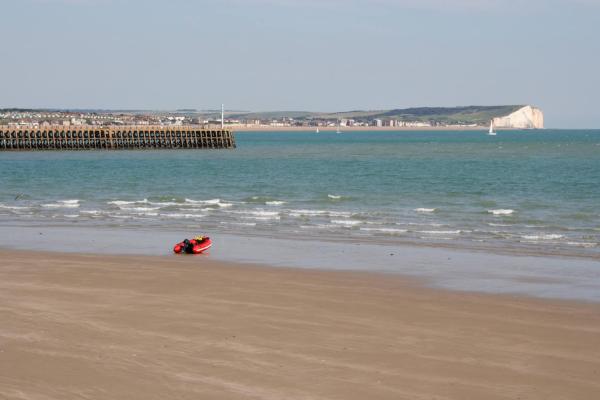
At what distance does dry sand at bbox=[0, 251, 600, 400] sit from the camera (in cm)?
873

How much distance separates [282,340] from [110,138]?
92505 mm

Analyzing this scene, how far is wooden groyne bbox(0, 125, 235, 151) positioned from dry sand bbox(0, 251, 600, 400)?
8417 centimetres

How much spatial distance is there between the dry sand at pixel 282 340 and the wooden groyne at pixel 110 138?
8417cm

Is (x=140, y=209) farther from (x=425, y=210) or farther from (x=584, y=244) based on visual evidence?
(x=584, y=244)

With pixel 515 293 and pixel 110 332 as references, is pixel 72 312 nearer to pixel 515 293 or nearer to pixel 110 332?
pixel 110 332

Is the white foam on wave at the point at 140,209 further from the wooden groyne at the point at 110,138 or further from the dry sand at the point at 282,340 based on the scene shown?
the wooden groyne at the point at 110,138

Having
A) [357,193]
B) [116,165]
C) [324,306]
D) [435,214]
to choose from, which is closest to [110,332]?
[324,306]

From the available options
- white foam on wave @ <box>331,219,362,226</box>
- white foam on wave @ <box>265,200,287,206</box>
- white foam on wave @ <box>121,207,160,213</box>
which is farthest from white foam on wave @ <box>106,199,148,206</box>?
white foam on wave @ <box>331,219,362,226</box>

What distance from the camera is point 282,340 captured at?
10555 millimetres

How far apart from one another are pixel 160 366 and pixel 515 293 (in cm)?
708

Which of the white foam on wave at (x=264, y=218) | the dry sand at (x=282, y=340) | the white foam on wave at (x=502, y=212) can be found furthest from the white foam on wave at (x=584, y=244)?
the white foam on wave at (x=264, y=218)

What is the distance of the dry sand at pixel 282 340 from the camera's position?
873 cm

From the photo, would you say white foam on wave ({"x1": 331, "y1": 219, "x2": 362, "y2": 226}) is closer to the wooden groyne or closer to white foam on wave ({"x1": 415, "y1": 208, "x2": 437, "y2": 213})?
white foam on wave ({"x1": 415, "y1": 208, "x2": 437, "y2": 213})

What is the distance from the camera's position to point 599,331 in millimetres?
11430
